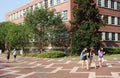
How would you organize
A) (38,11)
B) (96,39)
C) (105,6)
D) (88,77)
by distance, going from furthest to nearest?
(105,6)
(38,11)
(96,39)
(88,77)

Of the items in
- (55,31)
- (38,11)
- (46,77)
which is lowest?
(46,77)

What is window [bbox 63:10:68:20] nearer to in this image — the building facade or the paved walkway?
the building facade

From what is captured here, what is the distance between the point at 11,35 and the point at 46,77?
34.5 m

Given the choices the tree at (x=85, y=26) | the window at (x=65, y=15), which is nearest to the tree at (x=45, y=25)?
the window at (x=65, y=15)

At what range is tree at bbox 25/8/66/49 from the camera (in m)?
44.8

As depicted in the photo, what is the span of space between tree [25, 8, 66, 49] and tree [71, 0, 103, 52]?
10.9 ft

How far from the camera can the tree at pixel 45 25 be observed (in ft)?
147

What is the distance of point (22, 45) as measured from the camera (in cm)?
5353

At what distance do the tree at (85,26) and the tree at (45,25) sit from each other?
331 centimetres

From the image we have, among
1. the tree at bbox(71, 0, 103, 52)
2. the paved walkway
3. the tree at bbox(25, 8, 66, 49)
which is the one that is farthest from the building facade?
the paved walkway

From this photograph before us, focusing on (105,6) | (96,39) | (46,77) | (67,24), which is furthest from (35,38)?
(46,77)

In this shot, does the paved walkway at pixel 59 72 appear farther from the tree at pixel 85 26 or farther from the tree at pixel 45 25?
the tree at pixel 45 25

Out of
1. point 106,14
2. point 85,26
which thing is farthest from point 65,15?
point 106,14

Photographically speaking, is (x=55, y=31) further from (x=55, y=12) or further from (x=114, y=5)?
(x=114, y=5)
